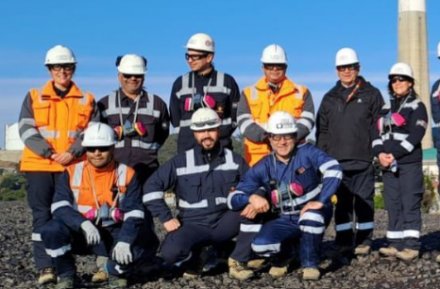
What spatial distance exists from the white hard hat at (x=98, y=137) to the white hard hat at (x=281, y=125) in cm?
160

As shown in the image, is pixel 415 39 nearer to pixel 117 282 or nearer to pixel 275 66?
pixel 275 66

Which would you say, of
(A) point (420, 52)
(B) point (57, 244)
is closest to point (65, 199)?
(B) point (57, 244)

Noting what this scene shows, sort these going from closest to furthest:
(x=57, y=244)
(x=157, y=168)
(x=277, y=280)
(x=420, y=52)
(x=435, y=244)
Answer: (x=57, y=244) → (x=277, y=280) → (x=157, y=168) → (x=435, y=244) → (x=420, y=52)

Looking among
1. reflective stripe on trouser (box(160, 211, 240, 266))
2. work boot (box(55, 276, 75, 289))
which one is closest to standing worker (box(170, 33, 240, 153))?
reflective stripe on trouser (box(160, 211, 240, 266))

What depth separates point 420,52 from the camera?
62.3 meters

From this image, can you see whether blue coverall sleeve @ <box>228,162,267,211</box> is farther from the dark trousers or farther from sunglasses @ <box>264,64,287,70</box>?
sunglasses @ <box>264,64,287,70</box>

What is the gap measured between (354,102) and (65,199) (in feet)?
11.3

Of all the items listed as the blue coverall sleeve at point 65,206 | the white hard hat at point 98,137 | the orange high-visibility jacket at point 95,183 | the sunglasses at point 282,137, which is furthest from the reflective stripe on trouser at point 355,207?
the blue coverall sleeve at point 65,206

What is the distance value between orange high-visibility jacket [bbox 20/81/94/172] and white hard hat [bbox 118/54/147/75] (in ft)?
1.89

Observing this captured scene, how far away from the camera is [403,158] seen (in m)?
9.09

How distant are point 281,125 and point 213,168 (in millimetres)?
832

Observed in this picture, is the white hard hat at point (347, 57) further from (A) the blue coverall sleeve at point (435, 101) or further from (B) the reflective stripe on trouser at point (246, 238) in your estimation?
(B) the reflective stripe on trouser at point (246, 238)

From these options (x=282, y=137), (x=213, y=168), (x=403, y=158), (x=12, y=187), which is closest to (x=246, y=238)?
(x=213, y=168)

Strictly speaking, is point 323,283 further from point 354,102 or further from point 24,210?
point 24,210
